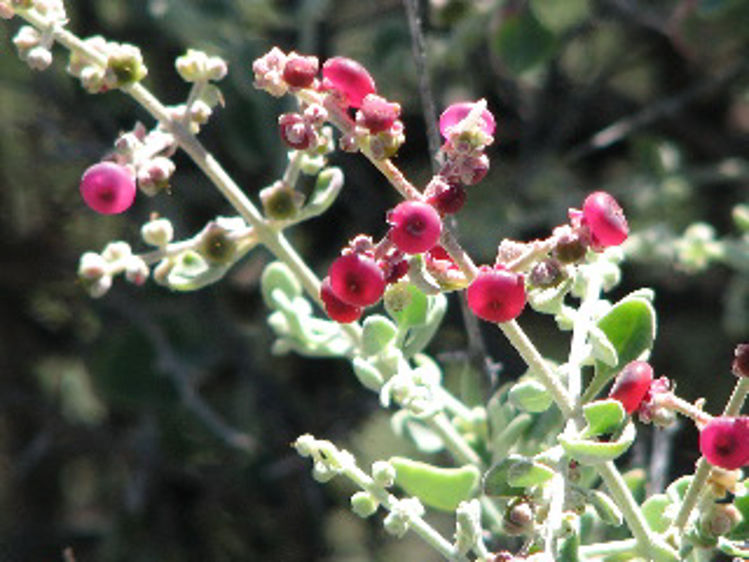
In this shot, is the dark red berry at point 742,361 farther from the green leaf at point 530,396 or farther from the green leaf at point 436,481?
the green leaf at point 436,481

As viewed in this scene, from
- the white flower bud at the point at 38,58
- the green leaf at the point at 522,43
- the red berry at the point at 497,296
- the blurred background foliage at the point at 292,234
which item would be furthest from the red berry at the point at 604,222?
the green leaf at the point at 522,43

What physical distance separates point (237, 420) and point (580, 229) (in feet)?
4.46

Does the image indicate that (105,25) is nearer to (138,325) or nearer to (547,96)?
(138,325)

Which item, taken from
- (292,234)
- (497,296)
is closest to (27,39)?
(497,296)

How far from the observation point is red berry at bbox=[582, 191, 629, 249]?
1.08 m

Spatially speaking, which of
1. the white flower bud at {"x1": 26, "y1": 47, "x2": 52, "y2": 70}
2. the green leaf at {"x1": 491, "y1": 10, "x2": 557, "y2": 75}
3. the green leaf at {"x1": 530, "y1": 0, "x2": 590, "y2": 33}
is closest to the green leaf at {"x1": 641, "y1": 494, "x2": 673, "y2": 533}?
the white flower bud at {"x1": 26, "y1": 47, "x2": 52, "y2": 70}

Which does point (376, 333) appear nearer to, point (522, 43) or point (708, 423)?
point (708, 423)

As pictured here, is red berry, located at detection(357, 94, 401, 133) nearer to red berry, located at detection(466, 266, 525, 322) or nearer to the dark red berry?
red berry, located at detection(466, 266, 525, 322)

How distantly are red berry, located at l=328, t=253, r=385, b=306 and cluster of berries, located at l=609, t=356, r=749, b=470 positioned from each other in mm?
242

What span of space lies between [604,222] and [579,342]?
0.67 feet

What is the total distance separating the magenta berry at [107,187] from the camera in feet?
3.87

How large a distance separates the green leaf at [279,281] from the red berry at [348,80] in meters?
0.40

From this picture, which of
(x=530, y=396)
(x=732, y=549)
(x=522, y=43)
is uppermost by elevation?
(x=522, y=43)

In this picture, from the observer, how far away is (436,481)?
4.29 ft
